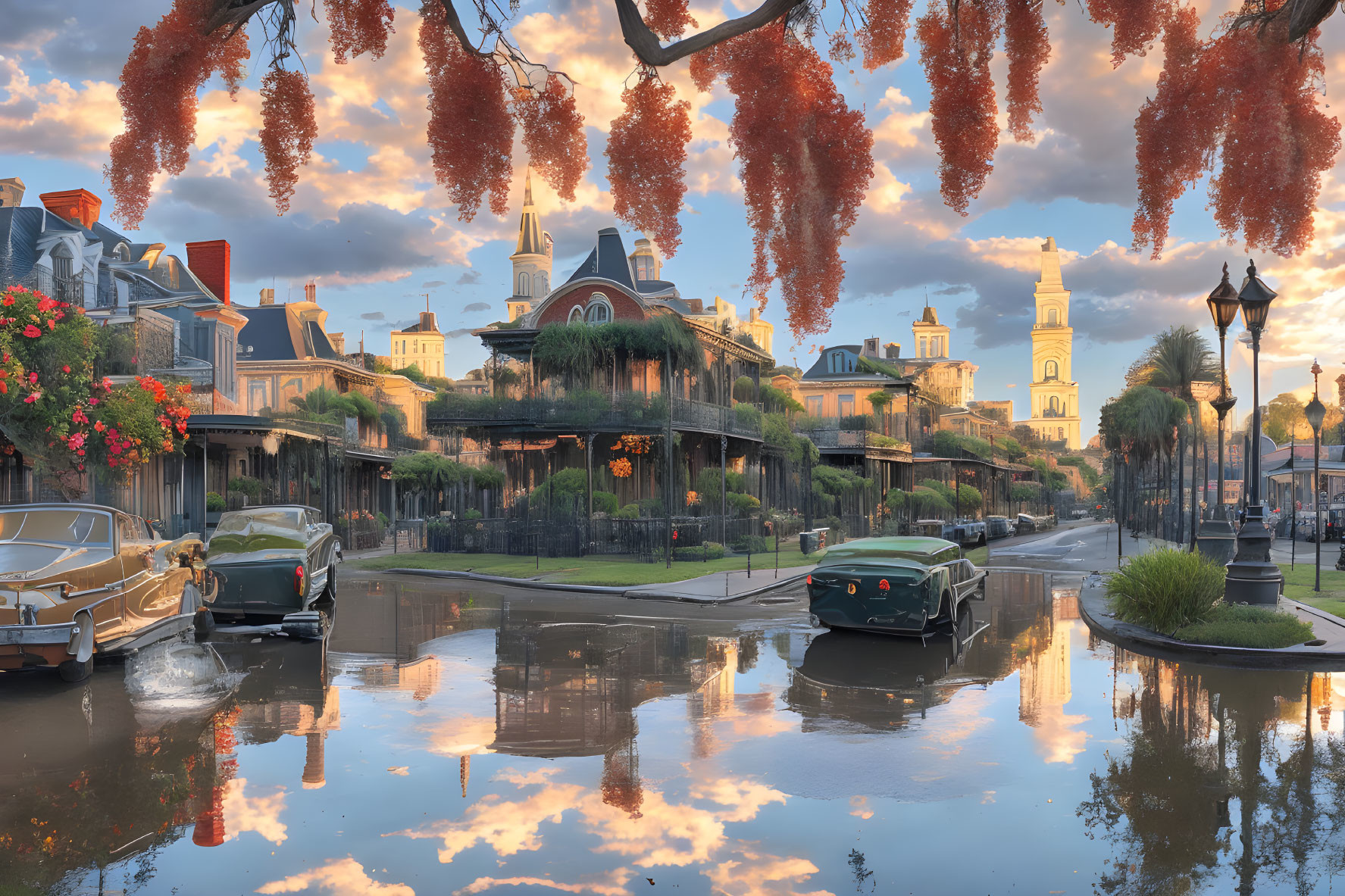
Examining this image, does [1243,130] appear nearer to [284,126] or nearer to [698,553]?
[284,126]

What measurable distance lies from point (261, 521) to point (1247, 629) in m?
15.1

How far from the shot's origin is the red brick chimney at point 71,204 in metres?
35.7

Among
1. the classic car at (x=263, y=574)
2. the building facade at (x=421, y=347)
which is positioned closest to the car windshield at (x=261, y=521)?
the classic car at (x=263, y=574)

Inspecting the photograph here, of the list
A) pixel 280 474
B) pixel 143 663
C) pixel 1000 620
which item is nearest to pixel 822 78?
pixel 143 663

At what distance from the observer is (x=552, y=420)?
115 ft

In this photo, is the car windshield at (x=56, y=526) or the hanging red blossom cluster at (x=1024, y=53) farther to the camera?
the car windshield at (x=56, y=526)

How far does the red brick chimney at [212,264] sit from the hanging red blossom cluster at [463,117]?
43.5 m

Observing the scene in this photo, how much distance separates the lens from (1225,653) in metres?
13.2

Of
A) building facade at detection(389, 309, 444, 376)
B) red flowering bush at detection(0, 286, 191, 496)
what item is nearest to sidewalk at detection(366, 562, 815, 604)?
red flowering bush at detection(0, 286, 191, 496)

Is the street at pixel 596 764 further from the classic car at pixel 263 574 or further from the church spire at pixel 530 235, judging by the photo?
the church spire at pixel 530 235

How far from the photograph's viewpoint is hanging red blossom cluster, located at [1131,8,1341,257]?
3.59 metres

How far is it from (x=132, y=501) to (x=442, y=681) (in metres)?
24.7

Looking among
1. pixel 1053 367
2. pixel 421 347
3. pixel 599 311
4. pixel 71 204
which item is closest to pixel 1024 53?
pixel 599 311

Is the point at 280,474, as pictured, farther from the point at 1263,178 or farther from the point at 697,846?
the point at 1263,178
